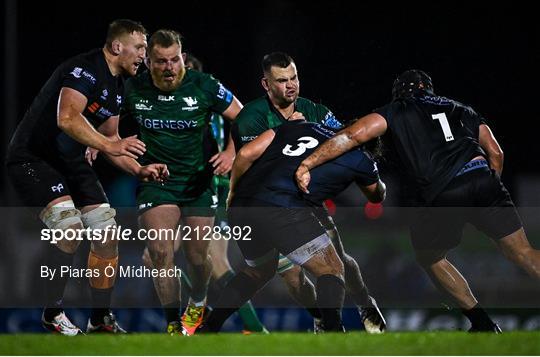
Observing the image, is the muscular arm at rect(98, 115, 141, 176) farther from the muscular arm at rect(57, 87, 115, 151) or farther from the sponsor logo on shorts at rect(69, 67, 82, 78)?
the sponsor logo on shorts at rect(69, 67, 82, 78)

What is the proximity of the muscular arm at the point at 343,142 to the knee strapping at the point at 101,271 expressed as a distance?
1.58m

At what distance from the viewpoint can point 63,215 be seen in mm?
6840

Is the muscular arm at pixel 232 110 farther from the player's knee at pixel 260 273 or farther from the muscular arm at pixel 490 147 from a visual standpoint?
the muscular arm at pixel 490 147

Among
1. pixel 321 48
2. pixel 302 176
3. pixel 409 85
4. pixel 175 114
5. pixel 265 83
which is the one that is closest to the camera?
pixel 302 176

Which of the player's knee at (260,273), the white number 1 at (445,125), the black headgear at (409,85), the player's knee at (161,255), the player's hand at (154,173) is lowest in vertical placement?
the player's knee at (161,255)

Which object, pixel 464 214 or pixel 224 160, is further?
pixel 224 160

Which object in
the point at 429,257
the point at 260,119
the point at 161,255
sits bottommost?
the point at 161,255

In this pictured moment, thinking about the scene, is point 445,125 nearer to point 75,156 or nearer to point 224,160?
point 224,160

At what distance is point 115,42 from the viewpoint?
282 inches

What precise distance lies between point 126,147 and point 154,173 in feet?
1.09

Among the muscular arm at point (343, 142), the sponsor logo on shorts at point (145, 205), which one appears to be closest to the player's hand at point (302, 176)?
the muscular arm at point (343, 142)

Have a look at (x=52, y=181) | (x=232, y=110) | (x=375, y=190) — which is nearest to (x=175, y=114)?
(x=232, y=110)

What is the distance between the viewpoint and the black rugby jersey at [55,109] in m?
6.95

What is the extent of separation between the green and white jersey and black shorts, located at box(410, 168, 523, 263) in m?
1.07
